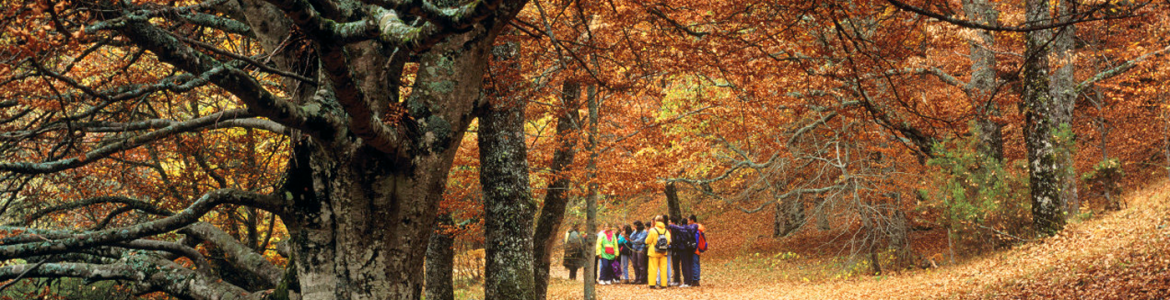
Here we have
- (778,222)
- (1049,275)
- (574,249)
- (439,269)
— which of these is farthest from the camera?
(778,222)

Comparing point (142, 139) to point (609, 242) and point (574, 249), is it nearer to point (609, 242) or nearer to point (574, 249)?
point (609, 242)

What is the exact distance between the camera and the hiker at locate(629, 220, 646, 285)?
52.2 ft

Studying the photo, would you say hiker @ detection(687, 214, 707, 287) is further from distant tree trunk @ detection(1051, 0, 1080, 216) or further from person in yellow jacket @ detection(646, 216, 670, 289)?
distant tree trunk @ detection(1051, 0, 1080, 216)

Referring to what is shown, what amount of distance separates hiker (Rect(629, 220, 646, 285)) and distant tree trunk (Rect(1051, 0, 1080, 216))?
8.07 m

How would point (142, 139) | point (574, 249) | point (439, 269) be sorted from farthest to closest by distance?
point (574, 249)
point (439, 269)
point (142, 139)

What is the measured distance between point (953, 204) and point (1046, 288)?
14.5 ft

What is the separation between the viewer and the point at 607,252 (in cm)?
1656

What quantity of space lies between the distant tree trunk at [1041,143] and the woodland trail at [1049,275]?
353mm

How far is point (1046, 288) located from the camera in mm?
7621

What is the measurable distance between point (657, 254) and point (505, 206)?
25.7 ft

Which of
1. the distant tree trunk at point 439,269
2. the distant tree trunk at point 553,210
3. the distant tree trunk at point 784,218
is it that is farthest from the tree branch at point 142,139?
the distant tree trunk at point 784,218

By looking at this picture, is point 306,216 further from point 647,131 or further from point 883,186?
point 883,186

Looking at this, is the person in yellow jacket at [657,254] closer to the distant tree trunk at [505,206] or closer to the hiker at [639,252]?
the hiker at [639,252]

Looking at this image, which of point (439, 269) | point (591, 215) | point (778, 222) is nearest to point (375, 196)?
point (439, 269)
